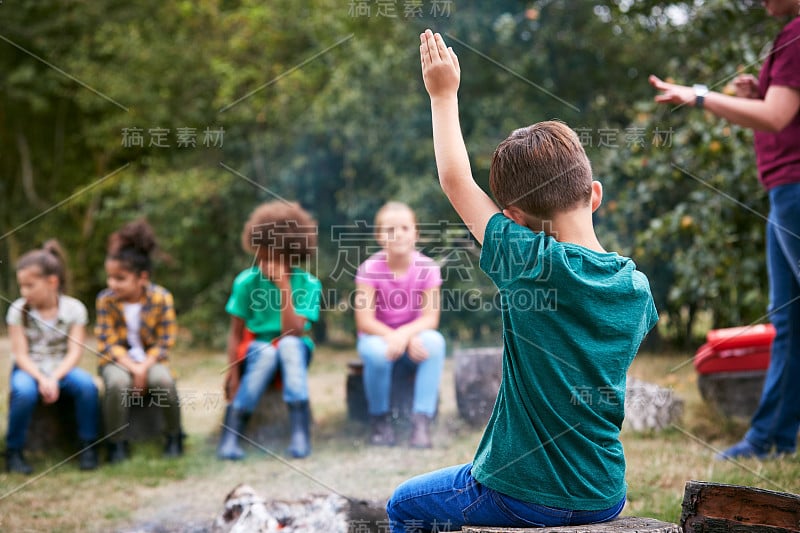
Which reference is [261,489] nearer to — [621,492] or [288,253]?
[288,253]

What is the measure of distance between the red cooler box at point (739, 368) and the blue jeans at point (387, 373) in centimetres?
127

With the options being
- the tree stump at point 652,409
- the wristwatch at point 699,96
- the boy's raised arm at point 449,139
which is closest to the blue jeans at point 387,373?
the tree stump at point 652,409

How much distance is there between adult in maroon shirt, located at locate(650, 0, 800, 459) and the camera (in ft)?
8.07

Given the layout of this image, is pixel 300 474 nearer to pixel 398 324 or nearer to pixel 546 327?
pixel 398 324

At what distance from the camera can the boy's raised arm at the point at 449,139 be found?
141cm

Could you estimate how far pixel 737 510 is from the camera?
1.64 metres

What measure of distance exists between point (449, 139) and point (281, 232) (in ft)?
7.71

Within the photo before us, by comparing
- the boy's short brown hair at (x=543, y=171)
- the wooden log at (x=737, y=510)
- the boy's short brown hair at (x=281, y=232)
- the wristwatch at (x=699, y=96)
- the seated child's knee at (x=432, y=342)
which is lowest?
the wooden log at (x=737, y=510)

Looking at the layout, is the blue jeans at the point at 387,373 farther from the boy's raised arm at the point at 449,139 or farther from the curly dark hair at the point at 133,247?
the boy's raised arm at the point at 449,139

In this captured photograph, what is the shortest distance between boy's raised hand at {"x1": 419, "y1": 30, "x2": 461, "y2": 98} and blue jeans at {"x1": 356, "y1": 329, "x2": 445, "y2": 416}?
7.57ft

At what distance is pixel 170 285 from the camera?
771 centimetres

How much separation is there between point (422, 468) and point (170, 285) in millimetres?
5230

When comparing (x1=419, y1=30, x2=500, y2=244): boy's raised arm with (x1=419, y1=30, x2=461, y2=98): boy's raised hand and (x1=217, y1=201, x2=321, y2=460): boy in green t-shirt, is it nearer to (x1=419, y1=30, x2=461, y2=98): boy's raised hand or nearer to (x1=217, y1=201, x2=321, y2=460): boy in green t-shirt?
(x1=419, y1=30, x2=461, y2=98): boy's raised hand

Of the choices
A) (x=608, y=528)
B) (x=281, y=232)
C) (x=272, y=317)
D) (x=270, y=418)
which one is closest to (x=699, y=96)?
(x=608, y=528)
